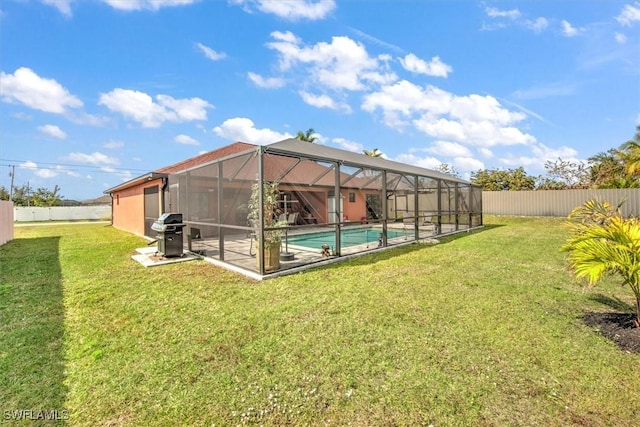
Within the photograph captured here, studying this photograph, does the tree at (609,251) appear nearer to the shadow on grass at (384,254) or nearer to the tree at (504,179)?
the shadow on grass at (384,254)

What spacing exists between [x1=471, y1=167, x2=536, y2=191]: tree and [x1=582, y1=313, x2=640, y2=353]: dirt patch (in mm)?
21438

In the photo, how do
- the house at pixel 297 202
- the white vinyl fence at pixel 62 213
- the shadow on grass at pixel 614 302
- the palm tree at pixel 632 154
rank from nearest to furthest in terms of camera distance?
the shadow on grass at pixel 614 302 < the house at pixel 297 202 < the palm tree at pixel 632 154 < the white vinyl fence at pixel 62 213

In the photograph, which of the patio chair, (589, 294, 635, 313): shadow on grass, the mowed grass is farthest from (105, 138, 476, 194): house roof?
(589, 294, 635, 313): shadow on grass

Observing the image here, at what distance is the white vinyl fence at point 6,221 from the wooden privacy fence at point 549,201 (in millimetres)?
24598

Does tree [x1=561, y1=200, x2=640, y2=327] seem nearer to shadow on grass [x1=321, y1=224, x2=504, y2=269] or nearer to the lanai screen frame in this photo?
shadow on grass [x1=321, y1=224, x2=504, y2=269]

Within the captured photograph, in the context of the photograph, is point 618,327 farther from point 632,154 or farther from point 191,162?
point 632,154

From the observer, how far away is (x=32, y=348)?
298 centimetres

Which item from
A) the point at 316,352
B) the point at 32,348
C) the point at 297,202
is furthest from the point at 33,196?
the point at 316,352

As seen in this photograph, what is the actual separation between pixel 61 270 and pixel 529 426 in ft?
26.6

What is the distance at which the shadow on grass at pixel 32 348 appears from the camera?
2.14 metres

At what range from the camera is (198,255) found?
25.9 feet

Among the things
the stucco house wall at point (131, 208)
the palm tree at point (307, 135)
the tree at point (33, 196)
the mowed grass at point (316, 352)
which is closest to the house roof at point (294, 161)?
the stucco house wall at point (131, 208)

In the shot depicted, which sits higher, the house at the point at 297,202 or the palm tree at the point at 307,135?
the palm tree at the point at 307,135

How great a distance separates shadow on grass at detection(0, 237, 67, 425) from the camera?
7.01 feet
